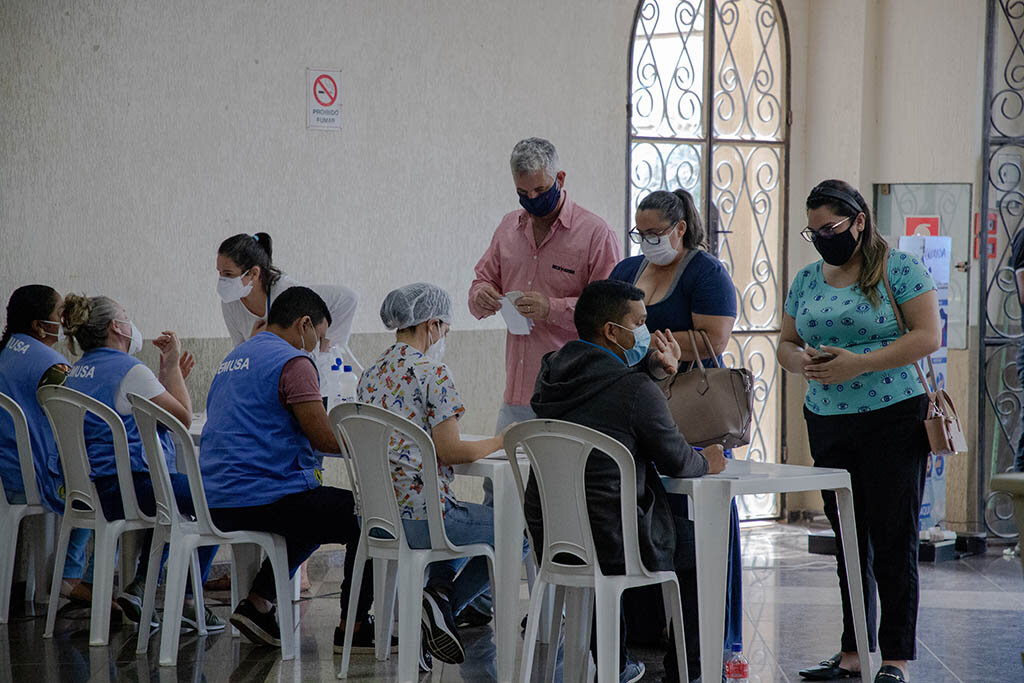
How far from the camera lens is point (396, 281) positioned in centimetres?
640

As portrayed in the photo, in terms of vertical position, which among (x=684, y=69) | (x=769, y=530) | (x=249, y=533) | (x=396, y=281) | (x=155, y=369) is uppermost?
(x=684, y=69)

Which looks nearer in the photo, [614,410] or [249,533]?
[614,410]

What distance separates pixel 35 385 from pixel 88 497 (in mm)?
708

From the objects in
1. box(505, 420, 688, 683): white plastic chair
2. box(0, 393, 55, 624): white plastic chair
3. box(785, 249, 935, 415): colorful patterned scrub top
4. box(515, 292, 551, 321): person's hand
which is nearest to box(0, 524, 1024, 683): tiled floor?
box(0, 393, 55, 624): white plastic chair

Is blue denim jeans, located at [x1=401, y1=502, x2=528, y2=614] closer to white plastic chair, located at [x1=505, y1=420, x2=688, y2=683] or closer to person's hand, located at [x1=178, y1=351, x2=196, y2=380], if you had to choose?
white plastic chair, located at [x1=505, y1=420, x2=688, y2=683]

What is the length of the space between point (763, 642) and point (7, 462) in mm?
3034

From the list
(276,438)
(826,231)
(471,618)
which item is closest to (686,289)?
(826,231)

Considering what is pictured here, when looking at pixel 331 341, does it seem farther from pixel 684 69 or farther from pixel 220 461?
pixel 684 69

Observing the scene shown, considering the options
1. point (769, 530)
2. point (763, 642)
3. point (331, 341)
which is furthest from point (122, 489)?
point (769, 530)

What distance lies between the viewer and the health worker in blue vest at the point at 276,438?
4.20 m

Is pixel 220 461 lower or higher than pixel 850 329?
lower

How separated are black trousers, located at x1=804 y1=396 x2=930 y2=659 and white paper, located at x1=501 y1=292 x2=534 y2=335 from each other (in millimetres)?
1169

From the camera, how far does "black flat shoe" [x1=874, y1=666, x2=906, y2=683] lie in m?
3.75

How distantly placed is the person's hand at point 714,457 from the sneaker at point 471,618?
1.63m
